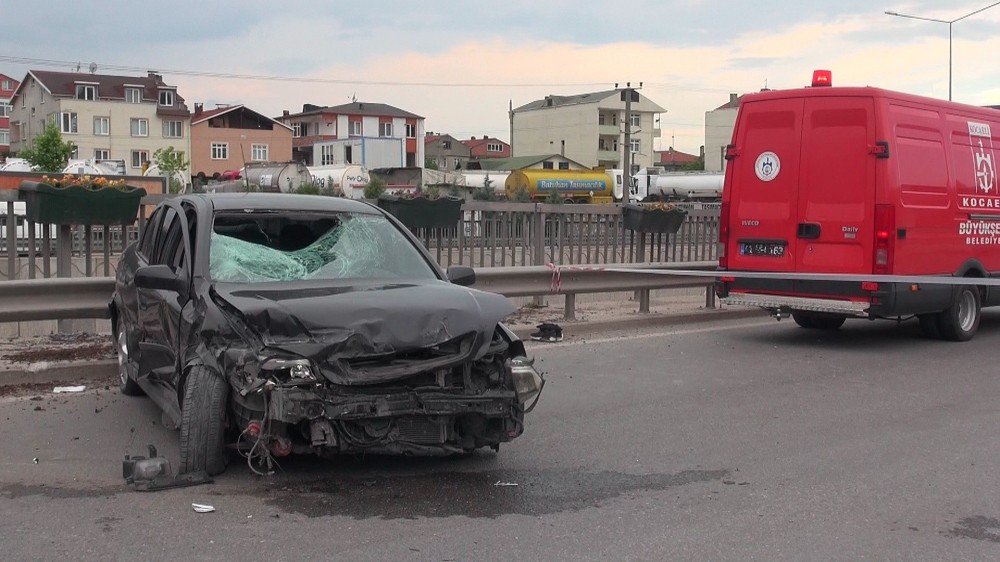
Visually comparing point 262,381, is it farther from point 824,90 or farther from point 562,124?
point 562,124

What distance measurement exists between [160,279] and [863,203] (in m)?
7.38

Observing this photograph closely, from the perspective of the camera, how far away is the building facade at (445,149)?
11893 centimetres

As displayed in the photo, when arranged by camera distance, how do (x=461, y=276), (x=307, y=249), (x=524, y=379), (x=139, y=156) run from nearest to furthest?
(x=524, y=379), (x=307, y=249), (x=461, y=276), (x=139, y=156)

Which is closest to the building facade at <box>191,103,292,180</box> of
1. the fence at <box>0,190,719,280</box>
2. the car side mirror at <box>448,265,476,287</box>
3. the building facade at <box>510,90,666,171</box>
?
the building facade at <box>510,90,666,171</box>

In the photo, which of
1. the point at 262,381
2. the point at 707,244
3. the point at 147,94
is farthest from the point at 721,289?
the point at 147,94

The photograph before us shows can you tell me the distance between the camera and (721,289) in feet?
39.9

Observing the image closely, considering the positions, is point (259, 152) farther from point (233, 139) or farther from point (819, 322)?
point (819, 322)

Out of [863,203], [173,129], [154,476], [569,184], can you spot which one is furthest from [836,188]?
[173,129]

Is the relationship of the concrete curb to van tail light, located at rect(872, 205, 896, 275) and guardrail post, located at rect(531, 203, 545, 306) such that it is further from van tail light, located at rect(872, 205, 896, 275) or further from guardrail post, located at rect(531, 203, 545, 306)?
van tail light, located at rect(872, 205, 896, 275)

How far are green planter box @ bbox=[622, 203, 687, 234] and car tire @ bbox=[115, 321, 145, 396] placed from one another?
24.9 feet

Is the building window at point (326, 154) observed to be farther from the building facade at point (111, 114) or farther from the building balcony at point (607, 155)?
the building balcony at point (607, 155)

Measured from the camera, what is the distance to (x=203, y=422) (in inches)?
219

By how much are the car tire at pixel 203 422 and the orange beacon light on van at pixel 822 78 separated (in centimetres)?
822

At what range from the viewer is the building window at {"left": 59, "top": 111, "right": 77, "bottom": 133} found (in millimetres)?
82750
